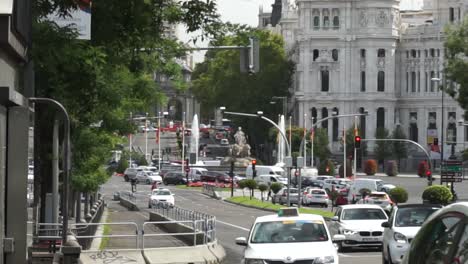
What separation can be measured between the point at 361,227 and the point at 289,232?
44.5ft

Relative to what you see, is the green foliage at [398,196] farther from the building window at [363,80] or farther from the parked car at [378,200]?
the building window at [363,80]

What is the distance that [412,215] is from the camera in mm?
28438

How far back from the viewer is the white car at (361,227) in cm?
3528

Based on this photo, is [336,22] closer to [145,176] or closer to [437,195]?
[145,176]

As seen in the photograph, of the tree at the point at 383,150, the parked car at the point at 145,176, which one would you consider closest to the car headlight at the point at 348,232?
the parked car at the point at 145,176

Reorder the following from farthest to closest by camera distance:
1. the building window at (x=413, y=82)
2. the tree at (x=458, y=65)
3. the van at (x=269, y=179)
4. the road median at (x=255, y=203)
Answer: the building window at (x=413, y=82), the van at (x=269, y=179), the road median at (x=255, y=203), the tree at (x=458, y=65)

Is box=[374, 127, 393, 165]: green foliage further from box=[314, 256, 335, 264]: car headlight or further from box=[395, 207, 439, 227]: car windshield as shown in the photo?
box=[314, 256, 335, 264]: car headlight

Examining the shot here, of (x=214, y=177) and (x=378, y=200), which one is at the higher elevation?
(x=214, y=177)

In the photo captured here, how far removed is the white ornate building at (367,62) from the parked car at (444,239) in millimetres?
147853

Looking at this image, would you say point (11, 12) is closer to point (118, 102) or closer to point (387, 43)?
point (118, 102)

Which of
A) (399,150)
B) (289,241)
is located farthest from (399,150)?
(289,241)

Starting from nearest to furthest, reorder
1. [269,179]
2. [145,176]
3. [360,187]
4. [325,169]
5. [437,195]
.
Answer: [437,195]
[360,187]
[269,179]
[145,176]
[325,169]

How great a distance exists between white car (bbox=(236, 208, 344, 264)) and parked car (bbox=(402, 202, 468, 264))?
9989 millimetres

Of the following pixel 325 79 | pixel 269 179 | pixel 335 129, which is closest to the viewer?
pixel 269 179
